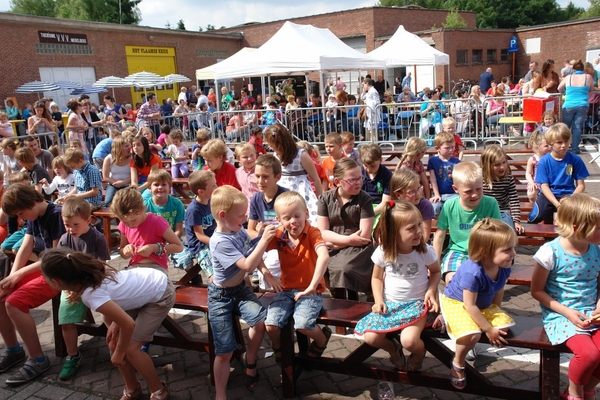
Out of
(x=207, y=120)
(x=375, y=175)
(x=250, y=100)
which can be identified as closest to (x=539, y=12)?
(x=250, y=100)

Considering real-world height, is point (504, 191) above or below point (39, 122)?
below

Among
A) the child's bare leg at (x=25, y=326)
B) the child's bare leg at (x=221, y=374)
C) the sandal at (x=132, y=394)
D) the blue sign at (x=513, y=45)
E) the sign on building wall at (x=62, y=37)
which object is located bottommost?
the sandal at (x=132, y=394)

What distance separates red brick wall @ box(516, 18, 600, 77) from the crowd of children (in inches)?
1331

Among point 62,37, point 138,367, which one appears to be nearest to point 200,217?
point 138,367

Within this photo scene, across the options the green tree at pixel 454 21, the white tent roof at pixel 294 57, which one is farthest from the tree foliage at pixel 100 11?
the white tent roof at pixel 294 57

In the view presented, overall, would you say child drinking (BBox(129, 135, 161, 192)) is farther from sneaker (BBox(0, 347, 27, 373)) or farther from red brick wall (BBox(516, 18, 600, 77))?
red brick wall (BBox(516, 18, 600, 77))

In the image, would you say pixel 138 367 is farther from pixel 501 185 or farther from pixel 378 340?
pixel 501 185

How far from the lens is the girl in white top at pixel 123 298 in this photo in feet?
10.4

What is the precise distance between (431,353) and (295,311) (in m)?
0.92

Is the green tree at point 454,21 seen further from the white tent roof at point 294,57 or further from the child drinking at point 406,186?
the child drinking at point 406,186

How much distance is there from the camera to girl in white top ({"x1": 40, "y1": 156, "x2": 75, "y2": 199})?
22.5ft

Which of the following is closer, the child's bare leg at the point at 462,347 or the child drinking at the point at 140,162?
the child's bare leg at the point at 462,347

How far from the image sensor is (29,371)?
386 centimetres

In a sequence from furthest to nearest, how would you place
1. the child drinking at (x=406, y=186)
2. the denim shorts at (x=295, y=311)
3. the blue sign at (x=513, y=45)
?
the blue sign at (x=513, y=45) → the child drinking at (x=406, y=186) → the denim shorts at (x=295, y=311)
